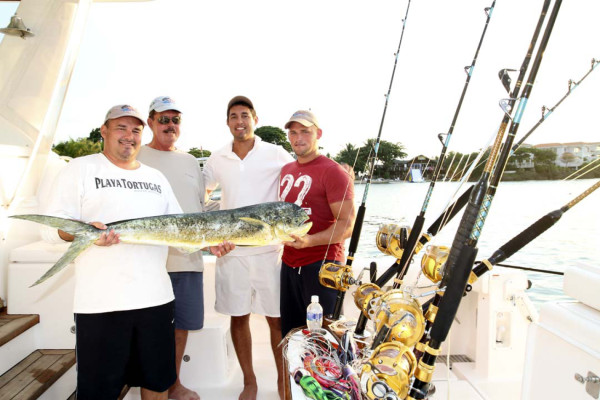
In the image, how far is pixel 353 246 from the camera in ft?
7.57

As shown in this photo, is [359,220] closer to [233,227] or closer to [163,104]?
[233,227]

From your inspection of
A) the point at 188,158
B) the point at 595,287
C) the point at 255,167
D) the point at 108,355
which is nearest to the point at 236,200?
the point at 255,167

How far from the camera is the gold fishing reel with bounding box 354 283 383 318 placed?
5.59 feet

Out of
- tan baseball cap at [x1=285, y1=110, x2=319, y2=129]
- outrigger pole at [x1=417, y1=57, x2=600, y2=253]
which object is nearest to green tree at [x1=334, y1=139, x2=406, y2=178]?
tan baseball cap at [x1=285, y1=110, x2=319, y2=129]

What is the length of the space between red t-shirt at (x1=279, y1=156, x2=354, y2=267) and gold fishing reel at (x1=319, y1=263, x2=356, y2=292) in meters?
0.45

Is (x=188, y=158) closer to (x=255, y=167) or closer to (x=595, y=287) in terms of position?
(x=255, y=167)

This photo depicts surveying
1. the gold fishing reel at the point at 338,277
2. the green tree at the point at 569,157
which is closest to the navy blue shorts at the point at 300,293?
the gold fishing reel at the point at 338,277

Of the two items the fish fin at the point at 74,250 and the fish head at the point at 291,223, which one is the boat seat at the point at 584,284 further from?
the fish fin at the point at 74,250

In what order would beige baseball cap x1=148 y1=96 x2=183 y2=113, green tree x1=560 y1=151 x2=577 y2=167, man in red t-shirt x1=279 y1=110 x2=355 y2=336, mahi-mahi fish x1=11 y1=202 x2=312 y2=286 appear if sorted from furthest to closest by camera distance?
1. beige baseball cap x1=148 y1=96 x2=183 y2=113
2. man in red t-shirt x1=279 y1=110 x2=355 y2=336
3. green tree x1=560 y1=151 x2=577 y2=167
4. mahi-mahi fish x1=11 y1=202 x2=312 y2=286

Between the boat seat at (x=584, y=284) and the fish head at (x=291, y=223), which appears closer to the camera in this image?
the boat seat at (x=584, y=284)

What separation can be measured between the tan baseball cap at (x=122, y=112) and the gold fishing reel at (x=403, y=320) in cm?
163

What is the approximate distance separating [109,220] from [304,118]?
133 centimetres

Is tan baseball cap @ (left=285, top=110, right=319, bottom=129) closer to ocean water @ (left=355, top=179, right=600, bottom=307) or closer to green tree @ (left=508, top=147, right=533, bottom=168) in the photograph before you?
green tree @ (left=508, top=147, right=533, bottom=168)

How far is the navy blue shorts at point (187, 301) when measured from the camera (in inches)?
110
